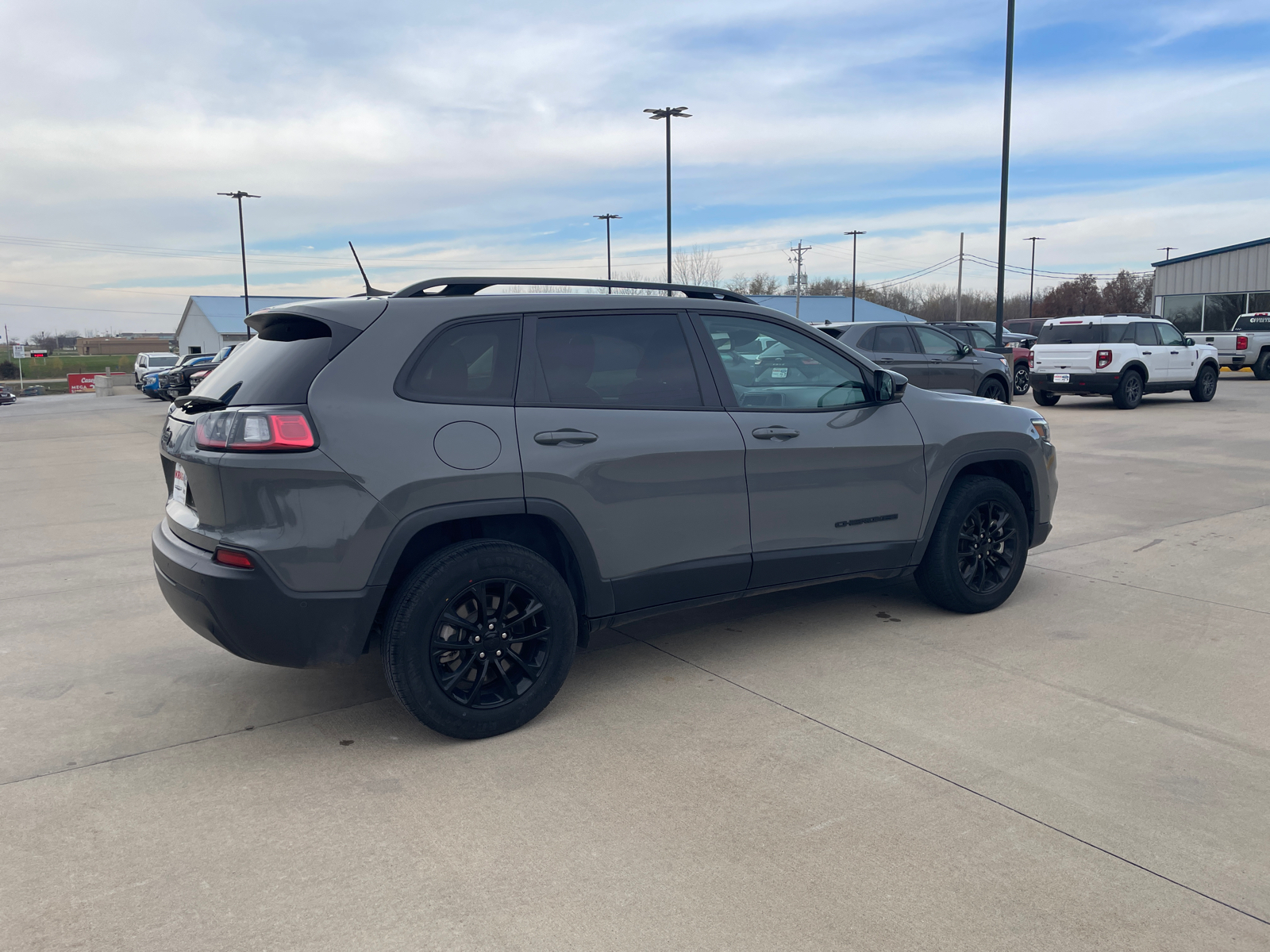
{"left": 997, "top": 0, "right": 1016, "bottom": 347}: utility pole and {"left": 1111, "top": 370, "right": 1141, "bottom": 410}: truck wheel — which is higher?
{"left": 997, "top": 0, "right": 1016, "bottom": 347}: utility pole

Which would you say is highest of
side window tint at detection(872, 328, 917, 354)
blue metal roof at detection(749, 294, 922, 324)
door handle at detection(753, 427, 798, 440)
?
blue metal roof at detection(749, 294, 922, 324)

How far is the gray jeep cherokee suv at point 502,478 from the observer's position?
3.43 m

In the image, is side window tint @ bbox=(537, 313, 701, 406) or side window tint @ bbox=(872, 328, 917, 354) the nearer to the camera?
side window tint @ bbox=(537, 313, 701, 406)

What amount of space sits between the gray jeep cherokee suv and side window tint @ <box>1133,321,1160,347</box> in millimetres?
16063

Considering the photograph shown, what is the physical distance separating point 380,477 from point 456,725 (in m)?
1.00

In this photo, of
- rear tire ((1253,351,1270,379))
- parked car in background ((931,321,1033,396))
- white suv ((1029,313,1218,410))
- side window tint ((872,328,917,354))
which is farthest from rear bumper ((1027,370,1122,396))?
rear tire ((1253,351,1270,379))

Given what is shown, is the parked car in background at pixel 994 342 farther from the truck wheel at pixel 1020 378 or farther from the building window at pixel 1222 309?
the building window at pixel 1222 309

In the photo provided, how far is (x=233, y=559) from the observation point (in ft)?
11.3

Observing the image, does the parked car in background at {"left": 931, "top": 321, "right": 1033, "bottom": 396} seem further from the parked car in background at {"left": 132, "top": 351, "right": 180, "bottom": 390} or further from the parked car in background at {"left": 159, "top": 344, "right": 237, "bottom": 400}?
the parked car in background at {"left": 132, "top": 351, "right": 180, "bottom": 390}

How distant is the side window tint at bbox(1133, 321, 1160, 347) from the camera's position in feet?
60.5

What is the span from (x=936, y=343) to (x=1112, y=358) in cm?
429

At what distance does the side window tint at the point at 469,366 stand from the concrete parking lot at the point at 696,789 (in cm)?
136

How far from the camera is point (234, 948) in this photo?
249 centimetres

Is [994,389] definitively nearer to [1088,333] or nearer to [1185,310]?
[1088,333]
